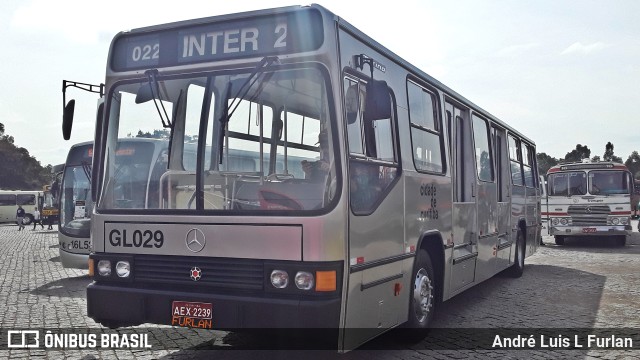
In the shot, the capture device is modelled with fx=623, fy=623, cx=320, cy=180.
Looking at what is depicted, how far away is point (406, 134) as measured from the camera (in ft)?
20.8

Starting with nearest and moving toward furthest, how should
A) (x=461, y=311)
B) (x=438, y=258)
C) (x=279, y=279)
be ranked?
(x=279, y=279), (x=438, y=258), (x=461, y=311)

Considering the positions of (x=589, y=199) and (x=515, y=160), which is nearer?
(x=515, y=160)

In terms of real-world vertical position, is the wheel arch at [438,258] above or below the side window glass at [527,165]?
below

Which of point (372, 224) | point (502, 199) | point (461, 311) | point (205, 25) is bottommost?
point (461, 311)

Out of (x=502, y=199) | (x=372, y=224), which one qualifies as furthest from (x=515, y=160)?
(x=372, y=224)

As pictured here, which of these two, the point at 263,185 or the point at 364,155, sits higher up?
the point at 364,155

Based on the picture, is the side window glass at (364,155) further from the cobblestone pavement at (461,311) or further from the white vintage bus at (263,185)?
the cobblestone pavement at (461,311)

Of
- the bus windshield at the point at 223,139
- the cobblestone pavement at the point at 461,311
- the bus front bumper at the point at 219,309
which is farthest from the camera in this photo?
the cobblestone pavement at the point at 461,311

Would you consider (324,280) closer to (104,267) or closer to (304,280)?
(304,280)

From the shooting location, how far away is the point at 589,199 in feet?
64.3

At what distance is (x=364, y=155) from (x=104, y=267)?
100 inches

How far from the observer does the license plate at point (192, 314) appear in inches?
197

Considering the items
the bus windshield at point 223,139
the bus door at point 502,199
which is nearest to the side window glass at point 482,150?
the bus door at point 502,199

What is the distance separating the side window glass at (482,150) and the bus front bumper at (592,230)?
1114cm
